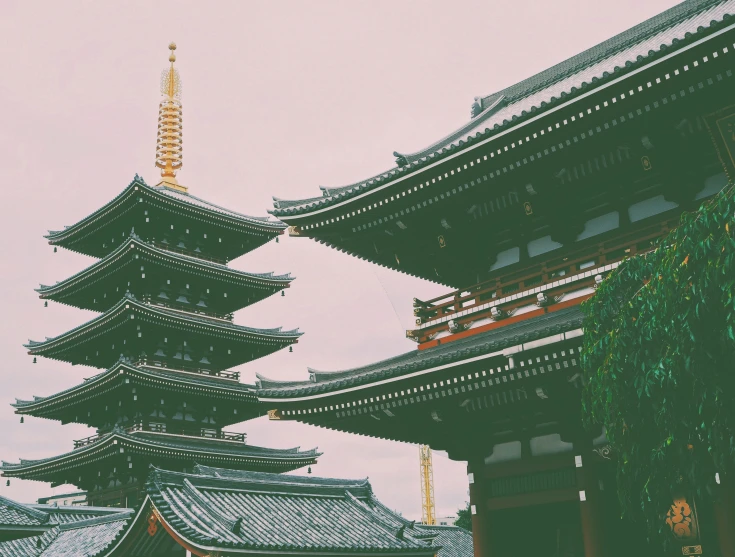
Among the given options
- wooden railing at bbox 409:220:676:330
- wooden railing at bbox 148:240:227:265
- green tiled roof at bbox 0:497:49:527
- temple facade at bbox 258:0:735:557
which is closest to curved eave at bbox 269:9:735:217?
temple facade at bbox 258:0:735:557

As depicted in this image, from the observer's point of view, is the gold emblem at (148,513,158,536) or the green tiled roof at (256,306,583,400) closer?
the green tiled roof at (256,306,583,400)

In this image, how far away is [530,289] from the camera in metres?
12.8

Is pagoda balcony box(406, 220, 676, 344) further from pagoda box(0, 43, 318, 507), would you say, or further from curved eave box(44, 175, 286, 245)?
curved eave box(44, 175, 286, 245)

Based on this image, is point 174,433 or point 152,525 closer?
point 152,525

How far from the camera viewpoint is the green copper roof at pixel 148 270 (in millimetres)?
33719

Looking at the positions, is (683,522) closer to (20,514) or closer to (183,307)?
(20,514)

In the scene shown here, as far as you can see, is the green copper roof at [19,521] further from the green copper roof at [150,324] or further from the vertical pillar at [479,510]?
the vertical pillar at [479,510]

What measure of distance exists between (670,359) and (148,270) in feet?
101

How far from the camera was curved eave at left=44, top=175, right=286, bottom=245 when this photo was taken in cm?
3428

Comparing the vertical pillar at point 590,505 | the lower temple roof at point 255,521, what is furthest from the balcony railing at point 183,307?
the vertical pillar at point 590,505

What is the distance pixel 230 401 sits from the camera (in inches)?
1378

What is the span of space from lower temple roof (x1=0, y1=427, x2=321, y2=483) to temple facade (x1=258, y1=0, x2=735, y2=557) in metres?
18.2

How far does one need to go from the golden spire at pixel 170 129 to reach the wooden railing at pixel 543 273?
27704 mm

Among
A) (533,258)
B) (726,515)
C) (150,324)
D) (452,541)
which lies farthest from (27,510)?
(726,515)
